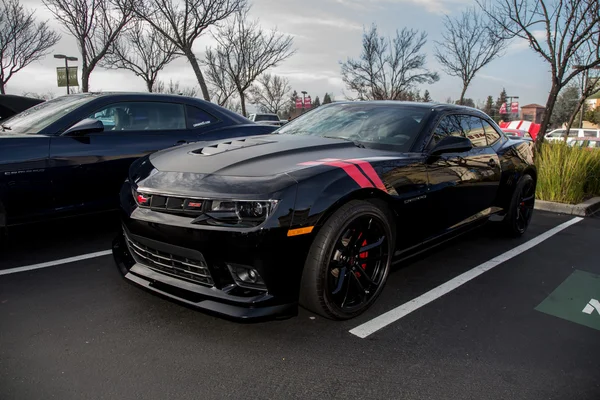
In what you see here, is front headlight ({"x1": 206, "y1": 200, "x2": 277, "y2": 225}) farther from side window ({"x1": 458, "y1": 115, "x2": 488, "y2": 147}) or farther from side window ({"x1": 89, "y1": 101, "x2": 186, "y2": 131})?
side window ({"x1": 89, "y1": 101, "x2": 186, "y2": 131})

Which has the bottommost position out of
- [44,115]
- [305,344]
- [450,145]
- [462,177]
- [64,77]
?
[305,344]

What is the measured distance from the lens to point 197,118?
→ 484 cm

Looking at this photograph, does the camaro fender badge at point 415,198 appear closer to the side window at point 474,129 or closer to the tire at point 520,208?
the side window at point 474,129

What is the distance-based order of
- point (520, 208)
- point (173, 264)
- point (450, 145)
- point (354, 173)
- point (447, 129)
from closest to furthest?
point (173, 264), point (354, 173), point (450, 145), point (447, 129), point (520, 208)

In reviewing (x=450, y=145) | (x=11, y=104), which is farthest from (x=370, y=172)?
(x=11, y=104)

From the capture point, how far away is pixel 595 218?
6.26 m

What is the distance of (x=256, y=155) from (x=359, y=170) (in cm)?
68

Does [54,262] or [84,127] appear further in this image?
[84,127]

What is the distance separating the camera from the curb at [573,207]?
6.45 metres

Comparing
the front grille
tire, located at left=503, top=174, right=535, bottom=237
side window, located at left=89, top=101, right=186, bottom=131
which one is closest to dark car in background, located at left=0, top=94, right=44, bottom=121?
side window, located at left=89, top=101, right=186, bottom=131

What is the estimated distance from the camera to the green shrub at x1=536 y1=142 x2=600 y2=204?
6727mm

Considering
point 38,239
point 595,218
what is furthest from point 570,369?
point 595,218

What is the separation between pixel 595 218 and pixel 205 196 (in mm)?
6490

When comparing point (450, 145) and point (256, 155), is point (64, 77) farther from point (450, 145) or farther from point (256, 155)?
point (450, 145)
